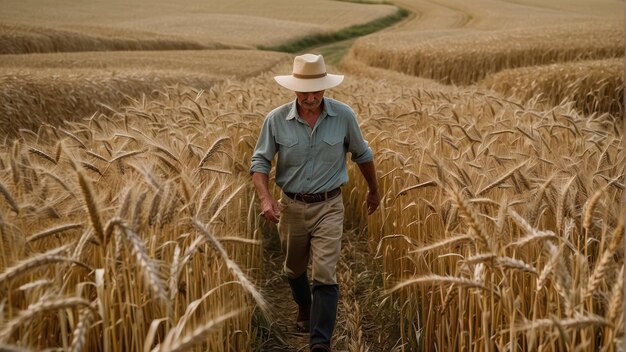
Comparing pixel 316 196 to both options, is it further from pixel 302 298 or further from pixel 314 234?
pixel 302 298

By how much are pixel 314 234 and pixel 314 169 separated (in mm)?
404

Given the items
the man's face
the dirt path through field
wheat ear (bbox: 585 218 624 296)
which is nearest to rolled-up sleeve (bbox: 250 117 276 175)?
the man's face

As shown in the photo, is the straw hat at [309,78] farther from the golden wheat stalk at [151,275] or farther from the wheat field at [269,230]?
the golden wheat stalk at [151,275]

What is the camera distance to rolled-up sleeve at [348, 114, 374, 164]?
11.3 ft

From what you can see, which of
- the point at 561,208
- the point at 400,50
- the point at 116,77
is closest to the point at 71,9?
the point at 400,50

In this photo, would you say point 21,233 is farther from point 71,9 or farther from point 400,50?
point 71,9

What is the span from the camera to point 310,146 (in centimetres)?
335

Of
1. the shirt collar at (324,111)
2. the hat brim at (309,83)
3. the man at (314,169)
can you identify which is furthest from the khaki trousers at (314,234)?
the hat brim at (309,83)

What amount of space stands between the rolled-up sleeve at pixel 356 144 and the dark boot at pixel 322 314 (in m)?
0.84

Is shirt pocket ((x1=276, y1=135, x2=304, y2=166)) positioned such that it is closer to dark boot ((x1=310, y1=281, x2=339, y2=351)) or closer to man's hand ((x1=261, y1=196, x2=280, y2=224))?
man's hand ((x1=261, y1=196, x2=280, y2=224))

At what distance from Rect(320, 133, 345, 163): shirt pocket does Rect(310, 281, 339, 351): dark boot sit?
759mm

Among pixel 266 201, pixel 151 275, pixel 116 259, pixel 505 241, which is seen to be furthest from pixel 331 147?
pixel 151 275

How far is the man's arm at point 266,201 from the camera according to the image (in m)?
3.27

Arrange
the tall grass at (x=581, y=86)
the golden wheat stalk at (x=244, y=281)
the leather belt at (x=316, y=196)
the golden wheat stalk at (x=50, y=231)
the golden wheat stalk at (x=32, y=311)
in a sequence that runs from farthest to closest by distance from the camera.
A: the tall grass at (x=581, y=86) < the leather belt at (x=316, y=196) < the golden wheat stalk at (x=50, y=231) < the golden wheat stalk at (x=244, y=281) < the golden wheat stalk at (x=32, y=311)
